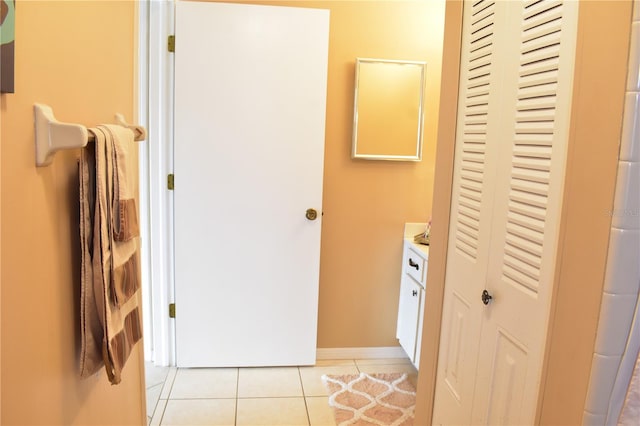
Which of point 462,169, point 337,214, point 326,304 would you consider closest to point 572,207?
point 462,169

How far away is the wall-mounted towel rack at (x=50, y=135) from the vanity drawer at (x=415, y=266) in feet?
6.14

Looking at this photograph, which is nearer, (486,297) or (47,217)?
(47,217)

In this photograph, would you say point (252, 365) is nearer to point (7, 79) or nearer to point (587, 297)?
point (587, 297)

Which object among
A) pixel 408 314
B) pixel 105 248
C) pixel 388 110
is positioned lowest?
pixel 408 314

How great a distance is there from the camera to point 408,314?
2697mm

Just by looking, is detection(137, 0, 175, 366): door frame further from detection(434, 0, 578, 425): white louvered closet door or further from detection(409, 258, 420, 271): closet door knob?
detection(434, 0, 578, 425): white louvered closet door

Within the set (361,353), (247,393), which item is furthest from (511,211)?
(361,353)

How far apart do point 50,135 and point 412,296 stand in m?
2.14

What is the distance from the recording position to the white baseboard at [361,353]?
2.87m

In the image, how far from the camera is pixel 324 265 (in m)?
2.78

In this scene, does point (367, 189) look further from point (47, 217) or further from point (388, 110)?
point (47, 217)

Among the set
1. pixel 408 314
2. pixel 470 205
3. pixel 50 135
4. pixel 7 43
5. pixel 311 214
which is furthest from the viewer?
pixel 408 314

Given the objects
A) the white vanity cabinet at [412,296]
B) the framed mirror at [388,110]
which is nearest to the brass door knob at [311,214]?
the framed mirror at [388,110]

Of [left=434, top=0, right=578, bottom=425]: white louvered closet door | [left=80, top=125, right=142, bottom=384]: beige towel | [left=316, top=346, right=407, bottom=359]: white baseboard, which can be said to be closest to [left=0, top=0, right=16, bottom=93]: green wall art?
[left=80, top=125, right=142, bottom=384]: beige towel
